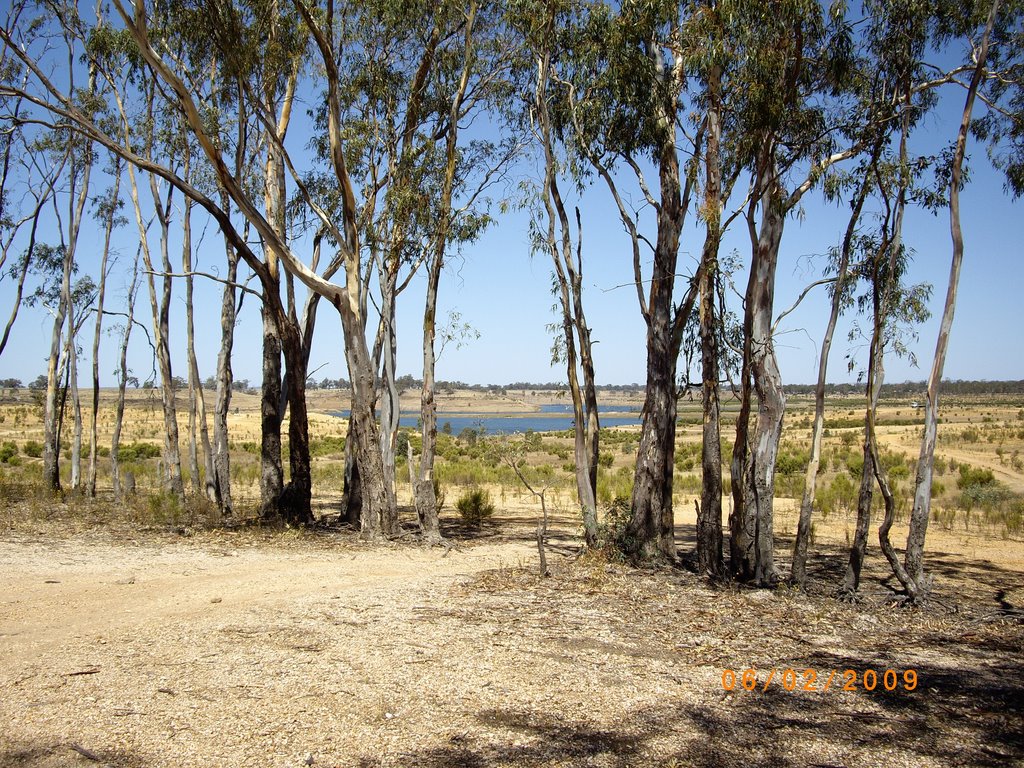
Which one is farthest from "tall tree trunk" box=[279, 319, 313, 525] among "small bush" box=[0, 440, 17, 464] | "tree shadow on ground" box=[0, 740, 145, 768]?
"small bush" box=[0, 440, 17, 464]

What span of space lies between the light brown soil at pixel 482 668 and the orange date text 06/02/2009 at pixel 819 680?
5 centimetres

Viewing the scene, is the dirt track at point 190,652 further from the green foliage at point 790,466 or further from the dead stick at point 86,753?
the green foliage at point 790,466

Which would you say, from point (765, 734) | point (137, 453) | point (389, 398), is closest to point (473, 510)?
point (389, 398)

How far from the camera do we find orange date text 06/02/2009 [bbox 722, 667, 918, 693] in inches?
212

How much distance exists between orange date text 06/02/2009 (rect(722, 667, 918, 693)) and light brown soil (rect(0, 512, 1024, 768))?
1.9 inches

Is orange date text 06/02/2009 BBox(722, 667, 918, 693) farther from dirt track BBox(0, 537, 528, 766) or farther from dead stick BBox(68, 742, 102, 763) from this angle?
dead stick BBox(68, 742, 102, 763)

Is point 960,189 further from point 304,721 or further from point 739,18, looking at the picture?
point 304,721

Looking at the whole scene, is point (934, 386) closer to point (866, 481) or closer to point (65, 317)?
point (866, 481)

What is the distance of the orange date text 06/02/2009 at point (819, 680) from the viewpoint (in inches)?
212

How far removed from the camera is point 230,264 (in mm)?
15055

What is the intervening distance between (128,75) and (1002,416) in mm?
57568

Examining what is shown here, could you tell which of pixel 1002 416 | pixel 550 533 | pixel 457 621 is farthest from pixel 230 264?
pixel 1002 416

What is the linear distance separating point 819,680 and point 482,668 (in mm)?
2480

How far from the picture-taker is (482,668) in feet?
18.7
